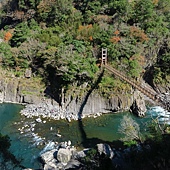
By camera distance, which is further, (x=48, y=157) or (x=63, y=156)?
(x=48, y=157)

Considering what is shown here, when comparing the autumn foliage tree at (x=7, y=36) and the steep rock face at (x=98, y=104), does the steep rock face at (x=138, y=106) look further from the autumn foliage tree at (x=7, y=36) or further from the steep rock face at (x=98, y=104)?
the autumn foliage tree at (x=7, y=36)

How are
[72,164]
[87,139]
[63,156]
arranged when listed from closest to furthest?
[72,164]
[63,156]
[87,139]

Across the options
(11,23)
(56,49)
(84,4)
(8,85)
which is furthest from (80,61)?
(11,23)

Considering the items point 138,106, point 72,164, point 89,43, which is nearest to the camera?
point 72,164

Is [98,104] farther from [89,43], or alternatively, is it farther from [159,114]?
[89,43]

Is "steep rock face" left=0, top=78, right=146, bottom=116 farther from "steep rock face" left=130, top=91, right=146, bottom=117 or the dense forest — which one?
the dense forest

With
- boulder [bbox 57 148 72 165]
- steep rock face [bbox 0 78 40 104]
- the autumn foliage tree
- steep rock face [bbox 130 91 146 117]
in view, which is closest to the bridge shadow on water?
boulder [bbox 57 148 72 165]

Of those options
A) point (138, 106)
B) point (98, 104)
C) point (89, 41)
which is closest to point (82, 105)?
point (98, 104)

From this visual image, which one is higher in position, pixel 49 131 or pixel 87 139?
pixel 49 131
